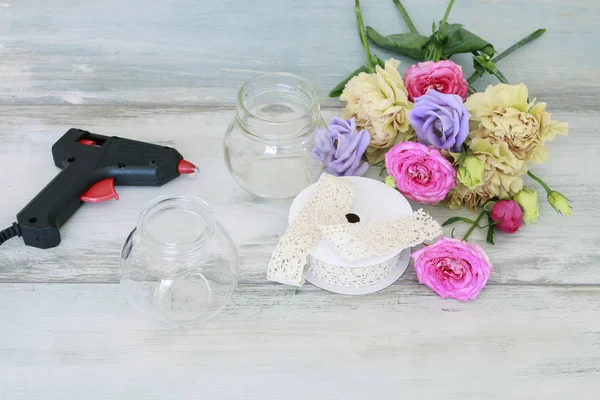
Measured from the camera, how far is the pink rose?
92cm

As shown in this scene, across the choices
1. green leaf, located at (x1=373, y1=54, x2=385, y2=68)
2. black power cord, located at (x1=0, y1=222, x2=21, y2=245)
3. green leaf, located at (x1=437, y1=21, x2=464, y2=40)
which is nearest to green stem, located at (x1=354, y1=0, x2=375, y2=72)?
green leaf, located at (x1=373, y1=54, x2=385, y2=68)

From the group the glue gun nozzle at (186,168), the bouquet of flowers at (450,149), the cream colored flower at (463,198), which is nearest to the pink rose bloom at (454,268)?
the bouquet of flowers at (450,149)

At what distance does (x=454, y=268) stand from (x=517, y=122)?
196mm

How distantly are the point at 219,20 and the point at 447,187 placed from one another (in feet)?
1.95

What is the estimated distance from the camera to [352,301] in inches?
34.8

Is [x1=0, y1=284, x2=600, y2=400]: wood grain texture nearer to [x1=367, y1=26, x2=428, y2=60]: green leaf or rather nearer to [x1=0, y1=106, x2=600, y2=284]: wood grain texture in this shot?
[x1=0, y1=106, x2=600, y2=284]: wood grain texture

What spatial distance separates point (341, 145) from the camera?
99cm

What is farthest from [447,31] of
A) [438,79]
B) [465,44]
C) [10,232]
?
[10,232]

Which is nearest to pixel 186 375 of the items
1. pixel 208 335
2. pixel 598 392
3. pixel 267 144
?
pixel 208 335

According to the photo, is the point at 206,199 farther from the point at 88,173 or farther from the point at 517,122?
the point at 517,122

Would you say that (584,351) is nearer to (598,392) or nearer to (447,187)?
(598,392)

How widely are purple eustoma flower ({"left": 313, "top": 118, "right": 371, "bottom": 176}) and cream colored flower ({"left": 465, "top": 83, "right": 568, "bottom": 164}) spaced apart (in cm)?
15

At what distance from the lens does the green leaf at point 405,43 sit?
46.8 inches

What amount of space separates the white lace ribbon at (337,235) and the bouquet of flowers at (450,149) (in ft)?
0.10
